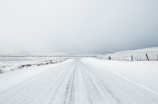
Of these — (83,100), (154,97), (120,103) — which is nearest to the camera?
(120,103)

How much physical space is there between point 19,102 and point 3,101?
69cm

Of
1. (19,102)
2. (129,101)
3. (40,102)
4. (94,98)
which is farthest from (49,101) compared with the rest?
(129,101)

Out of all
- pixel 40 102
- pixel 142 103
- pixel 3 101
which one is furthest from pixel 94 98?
pixel 3 101

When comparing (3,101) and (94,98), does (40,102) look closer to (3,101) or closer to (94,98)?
(3,101)

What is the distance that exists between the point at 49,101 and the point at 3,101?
1724 mm

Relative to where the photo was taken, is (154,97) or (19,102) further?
(154,97)

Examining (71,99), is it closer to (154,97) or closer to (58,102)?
(58,102)

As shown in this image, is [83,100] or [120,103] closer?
[120,103]

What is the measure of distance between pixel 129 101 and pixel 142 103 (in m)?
0.42

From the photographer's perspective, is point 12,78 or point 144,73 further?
point 144,73

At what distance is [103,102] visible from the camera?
4.25 metres

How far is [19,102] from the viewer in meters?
4.30

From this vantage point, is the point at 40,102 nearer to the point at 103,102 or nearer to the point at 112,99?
the point at 103,102

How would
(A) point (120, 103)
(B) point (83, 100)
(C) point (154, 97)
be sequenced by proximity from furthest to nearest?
1. (C) point (154, 97)
2. (B) point (83, 100)
3. (A) point (120, 103)
